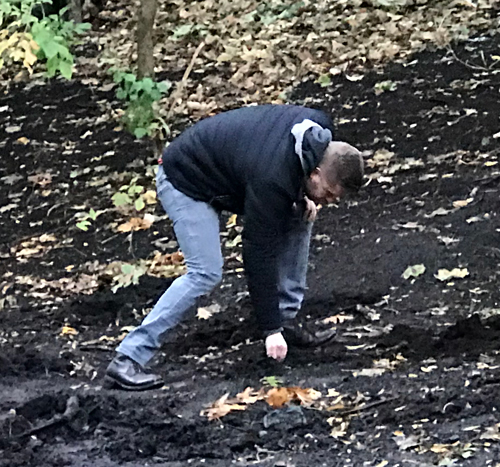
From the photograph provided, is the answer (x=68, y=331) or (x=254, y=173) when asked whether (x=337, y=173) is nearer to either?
(x=254, y=173)

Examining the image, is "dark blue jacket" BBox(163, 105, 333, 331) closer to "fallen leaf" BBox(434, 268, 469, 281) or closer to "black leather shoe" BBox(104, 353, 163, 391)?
"black leather shoe" BBox(104, 353, 163, 391)

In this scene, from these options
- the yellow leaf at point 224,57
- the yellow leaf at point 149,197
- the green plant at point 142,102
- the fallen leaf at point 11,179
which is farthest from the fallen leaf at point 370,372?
the yellow leaf at point 224,57

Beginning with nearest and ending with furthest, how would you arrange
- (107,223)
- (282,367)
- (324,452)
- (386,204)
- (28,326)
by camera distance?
1. (324,452)
2. (282,367)
3. (28,326)
4. (386,204)
5. (107,223)

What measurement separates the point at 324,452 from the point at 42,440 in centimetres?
139

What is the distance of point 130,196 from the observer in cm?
Result: 907

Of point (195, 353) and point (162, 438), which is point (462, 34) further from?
point (162, 438)

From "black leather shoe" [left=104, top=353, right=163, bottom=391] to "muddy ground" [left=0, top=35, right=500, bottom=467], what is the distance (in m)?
0.06

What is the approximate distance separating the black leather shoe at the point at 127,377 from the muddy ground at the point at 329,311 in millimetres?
58

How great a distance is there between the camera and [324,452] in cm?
387

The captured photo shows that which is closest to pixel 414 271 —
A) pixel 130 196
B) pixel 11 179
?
pixel 130 196

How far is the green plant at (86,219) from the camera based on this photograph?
852 centimetres

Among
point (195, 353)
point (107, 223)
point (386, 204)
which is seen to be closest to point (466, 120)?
point (386, 204)

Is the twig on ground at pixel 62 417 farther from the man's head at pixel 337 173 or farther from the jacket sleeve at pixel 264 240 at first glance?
the man's head at pixel 337 173

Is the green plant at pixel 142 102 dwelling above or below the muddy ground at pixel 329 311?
above
